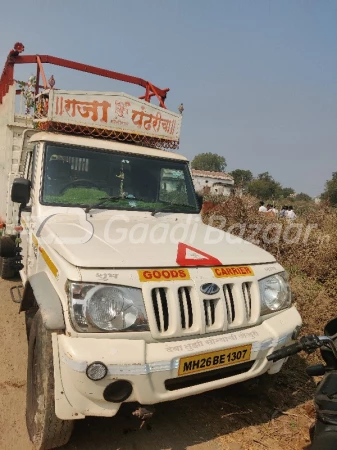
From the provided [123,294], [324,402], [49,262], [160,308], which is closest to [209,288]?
[160,308]

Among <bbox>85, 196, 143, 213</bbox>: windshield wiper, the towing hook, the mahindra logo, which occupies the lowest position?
the towing hook

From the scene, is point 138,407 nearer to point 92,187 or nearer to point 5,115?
point 92,187

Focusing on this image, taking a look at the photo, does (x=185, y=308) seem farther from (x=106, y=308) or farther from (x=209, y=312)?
(x=106, y=308)

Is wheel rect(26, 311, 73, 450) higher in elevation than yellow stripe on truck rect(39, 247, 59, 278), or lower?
lower

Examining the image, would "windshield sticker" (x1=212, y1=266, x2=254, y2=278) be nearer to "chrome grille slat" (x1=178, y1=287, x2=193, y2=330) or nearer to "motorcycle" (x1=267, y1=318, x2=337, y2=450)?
"chrome grille slat" (x1=178, y1=287, x2=193, y2=330)

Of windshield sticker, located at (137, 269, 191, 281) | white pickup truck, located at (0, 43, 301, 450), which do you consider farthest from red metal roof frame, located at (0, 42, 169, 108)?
windshield sticker, located at (137, 269, 191, 281)

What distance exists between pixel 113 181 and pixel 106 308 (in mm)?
1998

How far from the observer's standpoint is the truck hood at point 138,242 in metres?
2.48

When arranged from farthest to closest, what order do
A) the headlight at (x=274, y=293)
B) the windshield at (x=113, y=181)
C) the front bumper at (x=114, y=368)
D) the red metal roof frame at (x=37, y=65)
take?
1. the red metal roof frame at (x=37, y=65)
2. the windshield at (x=113, y=181)
3. the headlight at (x=274, y=293)
4. the front bumper at (x=114, y=368)

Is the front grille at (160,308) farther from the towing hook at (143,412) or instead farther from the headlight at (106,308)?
the towing hook at (143,412)

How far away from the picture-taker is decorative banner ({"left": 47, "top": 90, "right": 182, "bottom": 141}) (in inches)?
165

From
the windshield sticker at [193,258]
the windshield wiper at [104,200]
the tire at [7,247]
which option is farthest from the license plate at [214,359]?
the tire at [7,247]

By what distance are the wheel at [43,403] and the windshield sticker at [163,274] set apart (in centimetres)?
72

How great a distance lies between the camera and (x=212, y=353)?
93.7 inches
